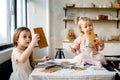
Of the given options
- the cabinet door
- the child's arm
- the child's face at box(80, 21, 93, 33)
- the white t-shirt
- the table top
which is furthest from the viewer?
the cabinet door

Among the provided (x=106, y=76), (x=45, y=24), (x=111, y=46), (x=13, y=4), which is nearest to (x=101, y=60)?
(x=106, y=76)

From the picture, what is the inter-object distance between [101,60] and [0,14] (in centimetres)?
227

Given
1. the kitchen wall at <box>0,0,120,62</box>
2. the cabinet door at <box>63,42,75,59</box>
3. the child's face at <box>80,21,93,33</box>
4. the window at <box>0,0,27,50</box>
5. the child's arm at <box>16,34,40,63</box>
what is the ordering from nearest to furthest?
1. the child's arm at <box>16,34,40,63</box>
2. the child's face at <box>80,21,93,33</box>
3. the window at <box>0,0,27,50</box>
4. the cabinet door at <box>63,42,75,59</box>
5. the kitchen wall at <box>0,0,120,62</box>

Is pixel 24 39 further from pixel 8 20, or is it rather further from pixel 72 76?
pixel 8 20

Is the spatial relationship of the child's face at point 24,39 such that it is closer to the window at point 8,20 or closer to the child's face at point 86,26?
the child's face at point 86,26

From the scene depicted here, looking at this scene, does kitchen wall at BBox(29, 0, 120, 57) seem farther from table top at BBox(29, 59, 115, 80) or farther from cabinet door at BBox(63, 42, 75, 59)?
table top at BBox(29, 59, 115, 80)

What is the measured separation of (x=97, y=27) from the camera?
560 cm

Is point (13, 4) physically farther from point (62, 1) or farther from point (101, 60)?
point (101, 60)

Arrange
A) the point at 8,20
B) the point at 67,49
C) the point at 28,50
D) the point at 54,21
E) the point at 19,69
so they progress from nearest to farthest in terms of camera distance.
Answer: the point at 28,50
the point at 19,69
the point at 8,20
the point at 67,49
the point at 54,21

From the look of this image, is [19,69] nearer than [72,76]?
No

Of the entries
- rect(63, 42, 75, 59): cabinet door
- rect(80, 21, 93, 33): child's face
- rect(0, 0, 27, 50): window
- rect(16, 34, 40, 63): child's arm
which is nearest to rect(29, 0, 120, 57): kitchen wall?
rect(63, 42, 75, 59): cabinet door

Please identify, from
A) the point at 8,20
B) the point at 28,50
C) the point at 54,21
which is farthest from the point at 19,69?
the point at 54,21

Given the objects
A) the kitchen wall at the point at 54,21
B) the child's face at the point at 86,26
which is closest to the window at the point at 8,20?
the kitchen wall at the point at 54,21

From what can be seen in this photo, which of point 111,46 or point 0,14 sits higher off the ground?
point 0,14
